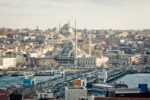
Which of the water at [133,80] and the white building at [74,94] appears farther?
the water at [133,80]

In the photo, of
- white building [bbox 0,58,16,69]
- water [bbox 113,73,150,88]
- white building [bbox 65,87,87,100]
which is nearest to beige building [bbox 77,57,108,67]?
white building [bbox 0,58,16,69]

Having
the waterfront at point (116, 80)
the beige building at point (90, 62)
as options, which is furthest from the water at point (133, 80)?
the beige building at point (90, 62)

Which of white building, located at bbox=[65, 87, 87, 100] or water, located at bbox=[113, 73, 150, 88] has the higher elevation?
white building, located at bbox=[65, 87, 87, 100]

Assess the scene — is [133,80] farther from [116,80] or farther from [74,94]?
[74,94]

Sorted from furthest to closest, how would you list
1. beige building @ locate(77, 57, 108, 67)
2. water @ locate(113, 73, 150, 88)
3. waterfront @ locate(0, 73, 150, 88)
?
1. beige building @ locate(77, 57, 108, 67)
2. water @ locate(113, 73, 150, 88)
3. waterfront @ locate(0, 73, 150, 88)

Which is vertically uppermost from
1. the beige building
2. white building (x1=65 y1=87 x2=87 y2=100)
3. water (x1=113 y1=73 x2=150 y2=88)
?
white building (x1=65 y1=87 x2=87 y2=100)

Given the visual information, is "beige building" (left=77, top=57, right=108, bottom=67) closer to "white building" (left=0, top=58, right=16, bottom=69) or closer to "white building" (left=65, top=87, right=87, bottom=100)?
"white building" (left=0, top=58, right=16, bottom=69)

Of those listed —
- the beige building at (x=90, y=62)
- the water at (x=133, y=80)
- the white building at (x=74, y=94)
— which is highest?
the white building at (x=74, y=94)

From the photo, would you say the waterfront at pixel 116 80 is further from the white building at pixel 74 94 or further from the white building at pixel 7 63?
the white building at pixel 74 94

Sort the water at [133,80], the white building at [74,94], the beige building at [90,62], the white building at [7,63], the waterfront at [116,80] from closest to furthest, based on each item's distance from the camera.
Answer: the white building at [74,94], the waterfront at [116,80], the water at [133,80], the white building at [7,63], the beige building at [90,62]

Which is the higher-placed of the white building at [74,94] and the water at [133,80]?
the white building at [74,94]
